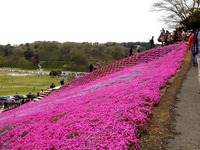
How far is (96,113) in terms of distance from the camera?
11305mm

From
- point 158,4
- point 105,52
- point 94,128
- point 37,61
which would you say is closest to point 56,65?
point 37,61

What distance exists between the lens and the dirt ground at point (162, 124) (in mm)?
8692

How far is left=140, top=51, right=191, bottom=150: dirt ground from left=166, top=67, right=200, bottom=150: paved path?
21cm

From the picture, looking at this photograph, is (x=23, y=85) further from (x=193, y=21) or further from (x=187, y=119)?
(x=187, y=119)

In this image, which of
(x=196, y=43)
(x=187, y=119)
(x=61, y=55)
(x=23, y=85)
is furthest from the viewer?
(x=61, y=55)

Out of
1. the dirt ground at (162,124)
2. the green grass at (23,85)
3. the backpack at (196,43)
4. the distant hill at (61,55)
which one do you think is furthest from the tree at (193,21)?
the distant hill at (61,55)

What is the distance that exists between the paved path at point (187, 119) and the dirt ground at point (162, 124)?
0.70ft

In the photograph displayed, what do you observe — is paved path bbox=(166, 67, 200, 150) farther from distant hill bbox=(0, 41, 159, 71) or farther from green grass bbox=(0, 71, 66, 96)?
distant hill bbox=(0, 41, 159, 71)

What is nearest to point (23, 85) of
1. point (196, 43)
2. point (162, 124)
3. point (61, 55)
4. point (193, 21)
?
point (193, 21)

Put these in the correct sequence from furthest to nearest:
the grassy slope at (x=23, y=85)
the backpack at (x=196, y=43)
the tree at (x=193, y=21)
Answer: the grassy slope at (x=23, y=85), the tree at (x=193, y=21), the backpack at (x=196, y=43)

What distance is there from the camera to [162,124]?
407 inches

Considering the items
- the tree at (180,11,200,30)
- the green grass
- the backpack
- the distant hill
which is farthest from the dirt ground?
the distant hill

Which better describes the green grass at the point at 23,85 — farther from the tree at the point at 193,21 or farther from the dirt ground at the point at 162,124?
the dirt ground at the point at 162,124

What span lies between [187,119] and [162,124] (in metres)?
1.30
